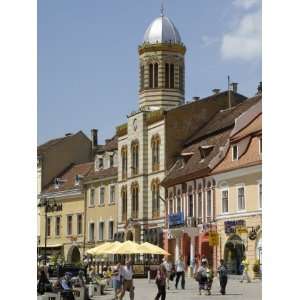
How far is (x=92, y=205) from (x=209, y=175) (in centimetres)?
607

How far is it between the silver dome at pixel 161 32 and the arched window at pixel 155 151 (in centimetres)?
528

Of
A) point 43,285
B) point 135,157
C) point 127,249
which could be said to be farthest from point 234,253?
point 43,285

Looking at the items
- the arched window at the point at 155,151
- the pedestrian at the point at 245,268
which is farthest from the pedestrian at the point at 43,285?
the arched window at the point at 155,151

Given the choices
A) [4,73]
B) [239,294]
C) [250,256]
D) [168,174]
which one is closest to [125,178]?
[168,174]

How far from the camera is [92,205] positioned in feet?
84.1

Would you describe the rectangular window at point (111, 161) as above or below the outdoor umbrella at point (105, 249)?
above

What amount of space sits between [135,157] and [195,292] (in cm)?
629

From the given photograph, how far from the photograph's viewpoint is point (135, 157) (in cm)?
2167

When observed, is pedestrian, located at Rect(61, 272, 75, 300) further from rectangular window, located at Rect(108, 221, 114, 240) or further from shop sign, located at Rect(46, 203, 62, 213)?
rectangular window, located at Rect(108, 221, 114, 240)

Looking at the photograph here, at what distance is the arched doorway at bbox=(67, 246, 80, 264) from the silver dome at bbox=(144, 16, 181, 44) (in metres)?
7.05

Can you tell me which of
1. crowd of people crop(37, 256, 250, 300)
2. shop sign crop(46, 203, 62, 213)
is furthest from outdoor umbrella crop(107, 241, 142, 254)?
shop sign crop(46, 203, 62, 213)

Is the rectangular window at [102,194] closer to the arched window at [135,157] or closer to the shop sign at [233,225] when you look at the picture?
the arched window at [135,157]

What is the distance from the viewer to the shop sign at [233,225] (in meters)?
18.8

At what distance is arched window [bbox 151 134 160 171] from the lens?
866 inches
